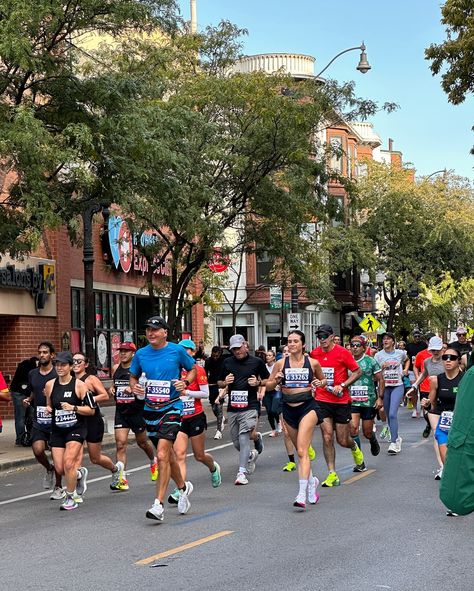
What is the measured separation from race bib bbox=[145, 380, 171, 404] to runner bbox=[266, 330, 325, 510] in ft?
5.66

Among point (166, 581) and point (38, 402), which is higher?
point (38, 402)

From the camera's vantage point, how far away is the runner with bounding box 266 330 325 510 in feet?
36.6

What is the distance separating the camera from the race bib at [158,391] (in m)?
10.2

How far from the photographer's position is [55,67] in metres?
17.0

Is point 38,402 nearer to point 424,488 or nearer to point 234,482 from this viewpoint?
point 234,482

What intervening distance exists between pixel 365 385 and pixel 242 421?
2747 millimetres

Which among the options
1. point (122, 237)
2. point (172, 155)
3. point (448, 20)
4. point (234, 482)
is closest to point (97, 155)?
point (172, 155)

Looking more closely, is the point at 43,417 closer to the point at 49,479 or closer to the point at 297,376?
the point at 49,479

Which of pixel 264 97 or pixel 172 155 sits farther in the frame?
pixel 264 97

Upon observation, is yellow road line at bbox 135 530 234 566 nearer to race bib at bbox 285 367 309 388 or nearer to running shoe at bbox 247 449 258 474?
race bib at bbox 285 367 309 388

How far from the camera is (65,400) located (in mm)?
11328

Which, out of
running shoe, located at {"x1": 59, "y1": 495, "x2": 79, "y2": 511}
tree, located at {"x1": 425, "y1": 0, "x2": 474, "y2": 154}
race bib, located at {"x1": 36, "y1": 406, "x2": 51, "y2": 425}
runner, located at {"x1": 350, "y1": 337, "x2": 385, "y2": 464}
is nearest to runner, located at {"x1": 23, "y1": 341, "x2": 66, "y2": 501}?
race bib, located at {"x1": 36, "y1": 406, "x2": 51, "y2": 425}

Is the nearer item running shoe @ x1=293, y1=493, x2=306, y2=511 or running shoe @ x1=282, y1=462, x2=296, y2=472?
running shoe @ x1=293, y1=493, x2=306, y2=511

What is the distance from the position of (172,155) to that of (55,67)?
2388 millimetres
